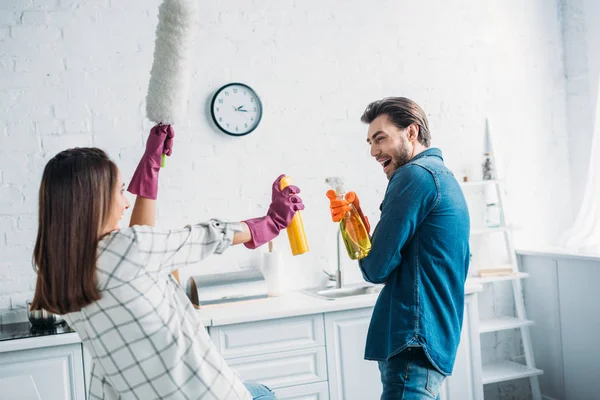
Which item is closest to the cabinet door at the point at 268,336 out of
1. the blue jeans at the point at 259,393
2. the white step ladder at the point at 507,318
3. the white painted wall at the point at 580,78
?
the blue jeans at the point at 259,393

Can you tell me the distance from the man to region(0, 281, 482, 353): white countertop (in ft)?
2.54

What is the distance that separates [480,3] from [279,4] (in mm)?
1271

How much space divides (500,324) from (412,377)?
1.79 metres

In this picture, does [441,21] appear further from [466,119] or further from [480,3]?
[466,119]

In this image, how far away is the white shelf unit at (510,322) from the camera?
124 inches

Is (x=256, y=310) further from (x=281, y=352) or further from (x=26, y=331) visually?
(x=26, y=331)

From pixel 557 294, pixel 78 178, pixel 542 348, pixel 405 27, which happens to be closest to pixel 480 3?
pixel 405 27

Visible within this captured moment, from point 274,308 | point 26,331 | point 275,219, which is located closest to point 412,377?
point 275,219

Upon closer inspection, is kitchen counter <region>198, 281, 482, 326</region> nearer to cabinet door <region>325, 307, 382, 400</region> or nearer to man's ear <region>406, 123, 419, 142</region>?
cabinet door <region>325, 307, 382, 400</region>

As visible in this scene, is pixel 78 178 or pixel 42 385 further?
pixel 42 385

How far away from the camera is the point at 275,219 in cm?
136

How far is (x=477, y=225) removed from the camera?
11.2ft

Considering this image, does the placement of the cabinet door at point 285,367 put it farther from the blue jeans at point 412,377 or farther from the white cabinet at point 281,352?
the blue jeans at point 412,377

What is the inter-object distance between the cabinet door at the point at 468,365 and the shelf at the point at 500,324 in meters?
0.35
